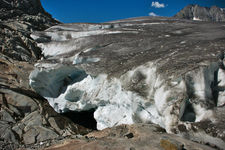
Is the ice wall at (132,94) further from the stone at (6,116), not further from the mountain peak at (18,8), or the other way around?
the mountain peak at (18,8)

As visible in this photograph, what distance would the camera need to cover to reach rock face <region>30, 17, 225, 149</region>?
7246mm

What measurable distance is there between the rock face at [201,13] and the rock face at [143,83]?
15378 cm

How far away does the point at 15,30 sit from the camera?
2111 cm

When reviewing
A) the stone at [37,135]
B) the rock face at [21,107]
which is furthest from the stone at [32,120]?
the stone at [37,135]

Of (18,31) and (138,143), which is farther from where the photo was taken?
(18,31)

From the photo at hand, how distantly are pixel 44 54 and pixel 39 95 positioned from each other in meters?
6.70

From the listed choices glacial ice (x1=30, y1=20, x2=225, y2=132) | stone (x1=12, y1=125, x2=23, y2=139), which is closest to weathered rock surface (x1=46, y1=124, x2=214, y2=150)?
glacial ice (x1=30, y1=20, x2=225, y2=132)

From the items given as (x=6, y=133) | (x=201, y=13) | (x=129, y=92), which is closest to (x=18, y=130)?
(x=6, y=133)

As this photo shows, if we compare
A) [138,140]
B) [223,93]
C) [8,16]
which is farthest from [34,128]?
[8,16]

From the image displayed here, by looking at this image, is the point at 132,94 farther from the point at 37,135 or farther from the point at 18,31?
the point at 18,31

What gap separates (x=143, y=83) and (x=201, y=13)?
17375 cm

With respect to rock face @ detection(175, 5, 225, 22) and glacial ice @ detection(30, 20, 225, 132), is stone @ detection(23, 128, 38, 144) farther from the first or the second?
rock face @ detection(175, 5, 225, 22)

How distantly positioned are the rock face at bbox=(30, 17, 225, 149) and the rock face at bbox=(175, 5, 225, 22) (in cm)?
15378

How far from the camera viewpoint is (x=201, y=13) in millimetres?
157125
